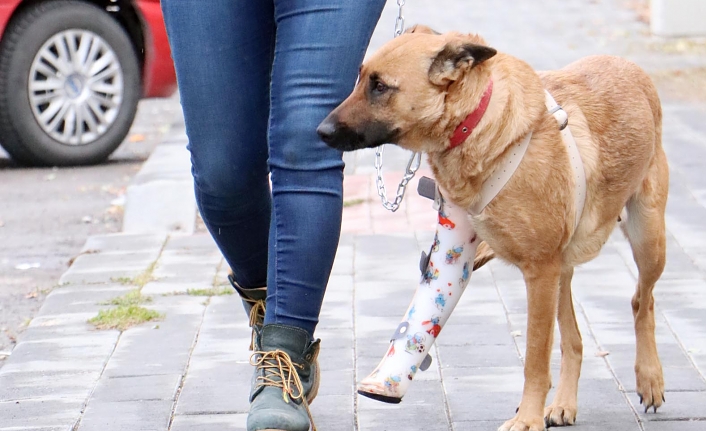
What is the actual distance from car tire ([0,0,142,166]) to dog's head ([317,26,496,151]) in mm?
4795

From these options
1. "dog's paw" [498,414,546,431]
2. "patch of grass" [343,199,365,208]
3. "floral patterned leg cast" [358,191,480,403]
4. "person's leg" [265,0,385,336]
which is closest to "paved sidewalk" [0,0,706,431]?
"patch of grass" [343,199,365,208]

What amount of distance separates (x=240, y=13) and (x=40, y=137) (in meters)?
4.84

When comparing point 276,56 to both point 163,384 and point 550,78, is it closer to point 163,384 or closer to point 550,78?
point 550,78

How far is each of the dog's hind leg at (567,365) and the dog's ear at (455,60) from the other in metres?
0.75

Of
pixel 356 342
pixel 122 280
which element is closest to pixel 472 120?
pixel 356 342

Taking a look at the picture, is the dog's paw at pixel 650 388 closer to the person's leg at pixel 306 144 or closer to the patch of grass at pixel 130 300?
the person's leg at pixel 306 144

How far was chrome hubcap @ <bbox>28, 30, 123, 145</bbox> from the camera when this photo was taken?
7.26 metres

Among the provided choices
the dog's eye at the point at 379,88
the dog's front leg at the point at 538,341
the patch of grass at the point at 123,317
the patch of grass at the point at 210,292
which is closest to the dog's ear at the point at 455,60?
the dog's eye at the point at 379,88

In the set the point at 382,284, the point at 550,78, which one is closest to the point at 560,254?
the point at 550,78

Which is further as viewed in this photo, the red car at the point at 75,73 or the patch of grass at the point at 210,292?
the red car at the point at 75,73

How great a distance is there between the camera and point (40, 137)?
735cm

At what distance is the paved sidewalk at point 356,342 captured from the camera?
3285 mm

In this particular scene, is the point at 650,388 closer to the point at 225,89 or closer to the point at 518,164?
the point at 518,164

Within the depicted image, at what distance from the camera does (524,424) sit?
120 inches
